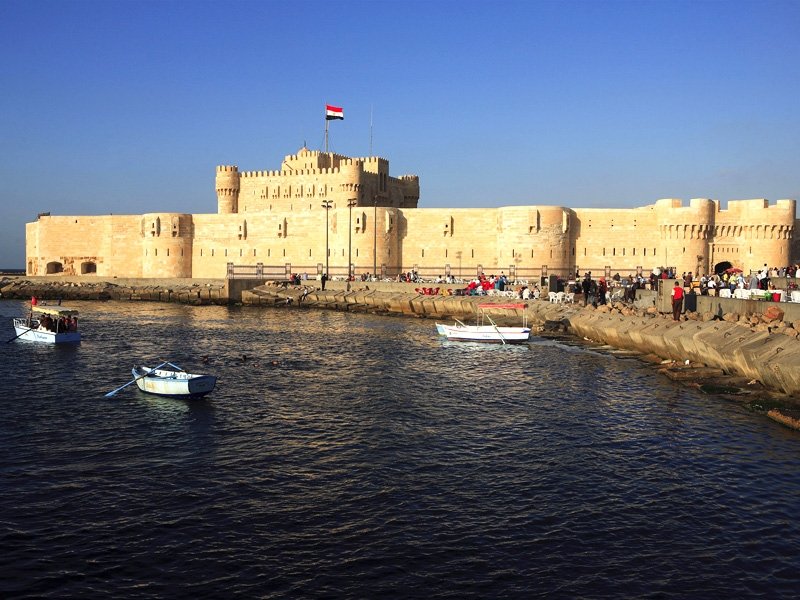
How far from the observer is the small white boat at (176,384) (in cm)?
1861

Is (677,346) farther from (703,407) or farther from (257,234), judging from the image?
(257,234)

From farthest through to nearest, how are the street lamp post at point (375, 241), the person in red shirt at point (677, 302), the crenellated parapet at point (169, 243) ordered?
the crenellated parapet at point (169, 243)
the street lamp post at point (375, 241)
the person in red shirt at point (677, 302)

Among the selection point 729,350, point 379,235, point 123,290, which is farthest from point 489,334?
point 123,290

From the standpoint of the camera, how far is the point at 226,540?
9.90m

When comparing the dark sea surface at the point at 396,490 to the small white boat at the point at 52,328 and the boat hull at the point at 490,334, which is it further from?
the small white boat at the point at 52,328

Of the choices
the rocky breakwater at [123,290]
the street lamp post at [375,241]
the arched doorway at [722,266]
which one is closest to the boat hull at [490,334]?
the street lamp post at [375,241]

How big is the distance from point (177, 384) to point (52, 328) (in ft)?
49.7

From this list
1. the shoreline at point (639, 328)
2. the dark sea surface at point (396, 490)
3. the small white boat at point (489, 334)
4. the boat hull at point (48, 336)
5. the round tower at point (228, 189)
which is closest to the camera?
the dark sea surface at point (396, 490)

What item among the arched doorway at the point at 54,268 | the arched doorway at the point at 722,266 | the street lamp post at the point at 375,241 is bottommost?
the arched doorway at the point at 54,268

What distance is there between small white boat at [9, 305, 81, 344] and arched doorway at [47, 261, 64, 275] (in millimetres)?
42636

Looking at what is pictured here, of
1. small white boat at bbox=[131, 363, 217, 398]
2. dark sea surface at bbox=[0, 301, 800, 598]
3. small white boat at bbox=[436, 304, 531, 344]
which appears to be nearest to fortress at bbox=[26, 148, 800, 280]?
small white boat at bbox=[436, 304, 531, 344]

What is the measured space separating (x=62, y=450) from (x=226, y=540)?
577 cm

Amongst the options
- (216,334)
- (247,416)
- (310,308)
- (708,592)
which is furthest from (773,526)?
(310,308)

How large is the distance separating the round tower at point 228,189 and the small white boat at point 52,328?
124 ft
